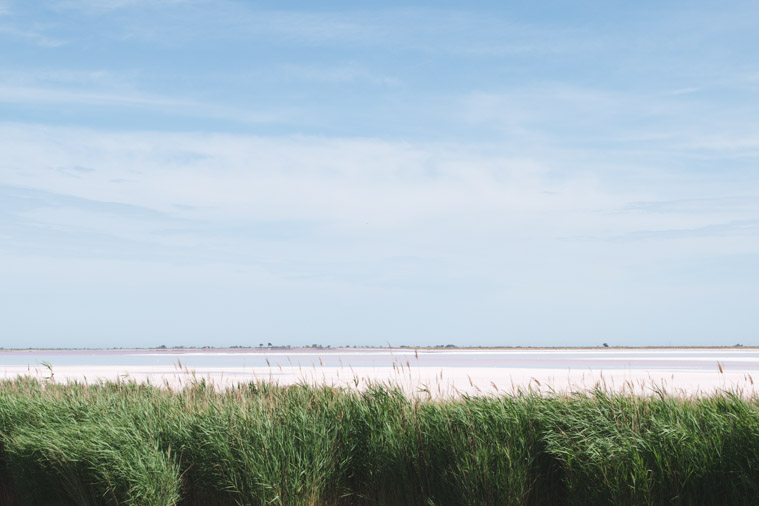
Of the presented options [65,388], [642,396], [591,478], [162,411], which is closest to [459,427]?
[591,478]

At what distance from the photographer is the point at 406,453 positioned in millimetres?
10055

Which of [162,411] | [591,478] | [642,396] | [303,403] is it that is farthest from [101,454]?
[642,396]

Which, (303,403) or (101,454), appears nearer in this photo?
(101,454)

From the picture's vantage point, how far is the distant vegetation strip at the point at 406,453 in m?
8.78

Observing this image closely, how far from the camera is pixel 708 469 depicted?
8.71m

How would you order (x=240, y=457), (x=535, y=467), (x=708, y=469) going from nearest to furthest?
(x=708, y=469)
(x=535, y=467)
(x=240, y=457)

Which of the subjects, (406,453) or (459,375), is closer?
(406,453)

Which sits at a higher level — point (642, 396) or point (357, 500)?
point (642, 396)

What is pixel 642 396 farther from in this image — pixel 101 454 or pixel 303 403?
pixel 101 454

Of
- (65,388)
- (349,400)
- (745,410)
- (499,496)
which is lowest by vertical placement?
(499,496)

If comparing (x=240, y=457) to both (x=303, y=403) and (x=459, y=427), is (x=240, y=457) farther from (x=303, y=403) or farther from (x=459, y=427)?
(x=459, y=427)

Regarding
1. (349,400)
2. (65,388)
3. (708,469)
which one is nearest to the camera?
(708,469)

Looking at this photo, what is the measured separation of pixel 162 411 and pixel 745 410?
9134mm

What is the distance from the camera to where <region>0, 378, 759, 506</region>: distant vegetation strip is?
8.78m
